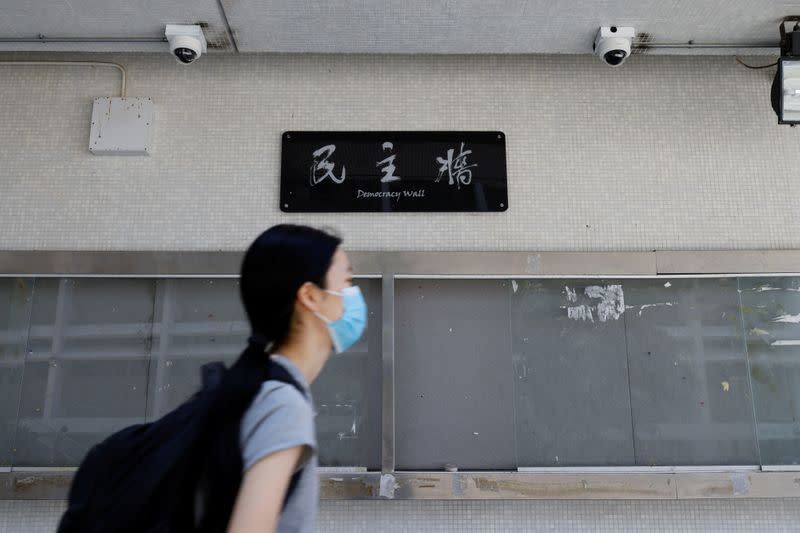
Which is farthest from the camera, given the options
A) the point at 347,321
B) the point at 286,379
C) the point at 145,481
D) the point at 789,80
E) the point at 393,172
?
the point at 393,172

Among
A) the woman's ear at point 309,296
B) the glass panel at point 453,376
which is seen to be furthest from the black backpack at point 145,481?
the glass panel at point 453,376

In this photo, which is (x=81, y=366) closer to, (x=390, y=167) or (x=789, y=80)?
(x=390, y=167)

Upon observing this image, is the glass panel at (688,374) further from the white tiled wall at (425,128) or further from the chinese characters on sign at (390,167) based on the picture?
the chinese characters on sign at (390,167)

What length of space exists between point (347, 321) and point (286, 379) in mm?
239

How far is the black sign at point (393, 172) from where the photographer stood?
114 inches

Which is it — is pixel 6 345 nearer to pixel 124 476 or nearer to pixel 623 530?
pixel 124 476

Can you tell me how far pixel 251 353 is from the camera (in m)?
0.86

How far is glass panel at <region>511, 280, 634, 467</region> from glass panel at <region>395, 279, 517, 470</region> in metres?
0.07

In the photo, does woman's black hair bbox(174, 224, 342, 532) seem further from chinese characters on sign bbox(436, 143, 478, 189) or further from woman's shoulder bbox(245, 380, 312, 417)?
chinese characters on sign bbox(436, 143, 478, 189)

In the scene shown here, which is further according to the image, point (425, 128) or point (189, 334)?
point (425, 128)

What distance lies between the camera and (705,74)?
120 inches

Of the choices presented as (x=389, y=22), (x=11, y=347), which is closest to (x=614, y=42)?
(x=389, y=22)

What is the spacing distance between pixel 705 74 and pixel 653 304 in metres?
1.23

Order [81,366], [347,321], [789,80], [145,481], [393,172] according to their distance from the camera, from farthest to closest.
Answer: [393,172]
[81,366]
[789,80]
[347,321]
[145,481]
